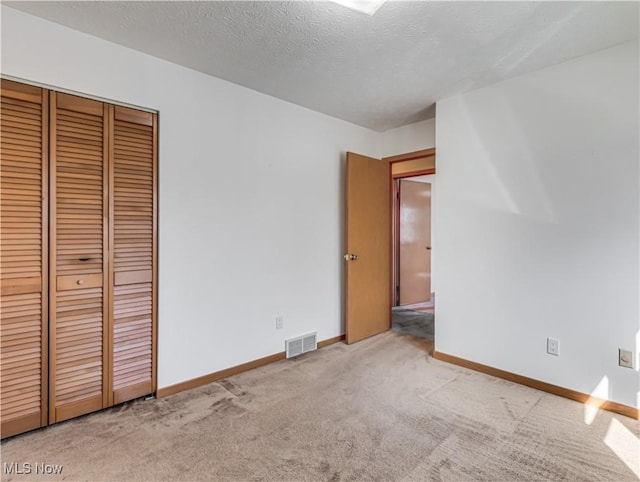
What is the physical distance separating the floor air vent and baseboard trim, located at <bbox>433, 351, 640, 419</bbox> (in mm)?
1169

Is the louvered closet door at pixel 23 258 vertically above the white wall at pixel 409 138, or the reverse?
the white wall at pixel 409 138

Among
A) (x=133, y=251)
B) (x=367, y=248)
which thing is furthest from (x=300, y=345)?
(x=133, y=251)

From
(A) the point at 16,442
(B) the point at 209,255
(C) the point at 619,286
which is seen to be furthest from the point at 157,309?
(C) the point at 619,286

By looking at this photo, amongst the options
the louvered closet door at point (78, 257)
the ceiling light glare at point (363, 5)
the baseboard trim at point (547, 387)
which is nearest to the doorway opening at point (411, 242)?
the baseboard trim at point (547, 387)

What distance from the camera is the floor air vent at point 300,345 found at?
3.10 metres

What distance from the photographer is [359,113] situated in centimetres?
339

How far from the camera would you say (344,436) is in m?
1.91

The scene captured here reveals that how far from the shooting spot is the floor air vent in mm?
3098

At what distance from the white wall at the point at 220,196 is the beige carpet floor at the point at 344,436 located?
49 cm

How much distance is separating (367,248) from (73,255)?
103 inches

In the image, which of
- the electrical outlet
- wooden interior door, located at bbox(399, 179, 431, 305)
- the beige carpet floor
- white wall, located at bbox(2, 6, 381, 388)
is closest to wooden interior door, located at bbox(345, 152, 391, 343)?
white wall, located at bbox(2, 6, 381, 388)

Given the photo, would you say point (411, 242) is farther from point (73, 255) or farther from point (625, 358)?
point (73, 255)

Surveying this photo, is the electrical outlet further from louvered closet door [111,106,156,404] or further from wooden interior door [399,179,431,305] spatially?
wooden interior door [399,179,431,305]

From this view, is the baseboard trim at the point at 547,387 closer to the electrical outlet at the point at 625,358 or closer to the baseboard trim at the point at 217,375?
the electrical outlet at the point at 625,358
